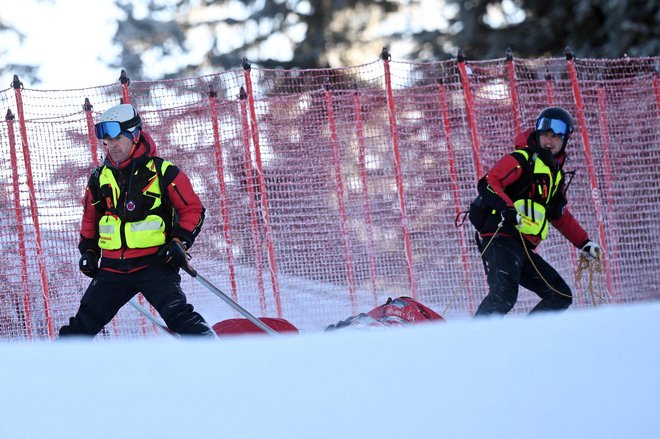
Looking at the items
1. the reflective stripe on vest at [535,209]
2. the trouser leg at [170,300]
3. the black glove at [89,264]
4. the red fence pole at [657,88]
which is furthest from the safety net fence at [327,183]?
the trouser leg at [170,300]

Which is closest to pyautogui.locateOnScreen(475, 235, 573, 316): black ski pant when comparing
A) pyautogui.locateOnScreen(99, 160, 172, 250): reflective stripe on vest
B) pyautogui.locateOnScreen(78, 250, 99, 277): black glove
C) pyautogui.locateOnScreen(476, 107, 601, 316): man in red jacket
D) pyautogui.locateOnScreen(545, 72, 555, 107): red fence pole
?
pyautogui.locateOnScreen(476, 107, 601, 316): man in red jacket

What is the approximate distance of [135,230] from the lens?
5.70 m

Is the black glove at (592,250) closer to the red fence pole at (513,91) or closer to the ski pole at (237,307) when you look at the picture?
the ski pole at (237,307)

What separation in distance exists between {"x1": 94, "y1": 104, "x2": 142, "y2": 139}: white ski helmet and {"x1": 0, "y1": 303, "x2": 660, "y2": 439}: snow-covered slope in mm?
4511

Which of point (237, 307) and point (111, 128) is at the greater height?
point (111, 128)

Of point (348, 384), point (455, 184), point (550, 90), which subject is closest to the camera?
point (348, 384)

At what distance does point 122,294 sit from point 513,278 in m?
2.41

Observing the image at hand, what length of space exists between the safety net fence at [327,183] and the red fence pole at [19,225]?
12 mm

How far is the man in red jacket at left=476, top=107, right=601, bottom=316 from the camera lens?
6.34 meters

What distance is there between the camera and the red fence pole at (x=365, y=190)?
357 inches

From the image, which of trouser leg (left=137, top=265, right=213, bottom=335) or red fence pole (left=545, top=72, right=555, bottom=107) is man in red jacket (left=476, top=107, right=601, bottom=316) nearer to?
trouser leg (left=137, top=265, right=213, bottom=335)

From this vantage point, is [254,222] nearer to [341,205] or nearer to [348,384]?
[341,205]

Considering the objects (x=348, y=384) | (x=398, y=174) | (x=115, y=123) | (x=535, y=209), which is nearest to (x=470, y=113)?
(x=398, y=174)

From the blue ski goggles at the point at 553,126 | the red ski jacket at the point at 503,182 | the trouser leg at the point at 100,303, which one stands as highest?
the blue ski goggles at the point at 553,126
